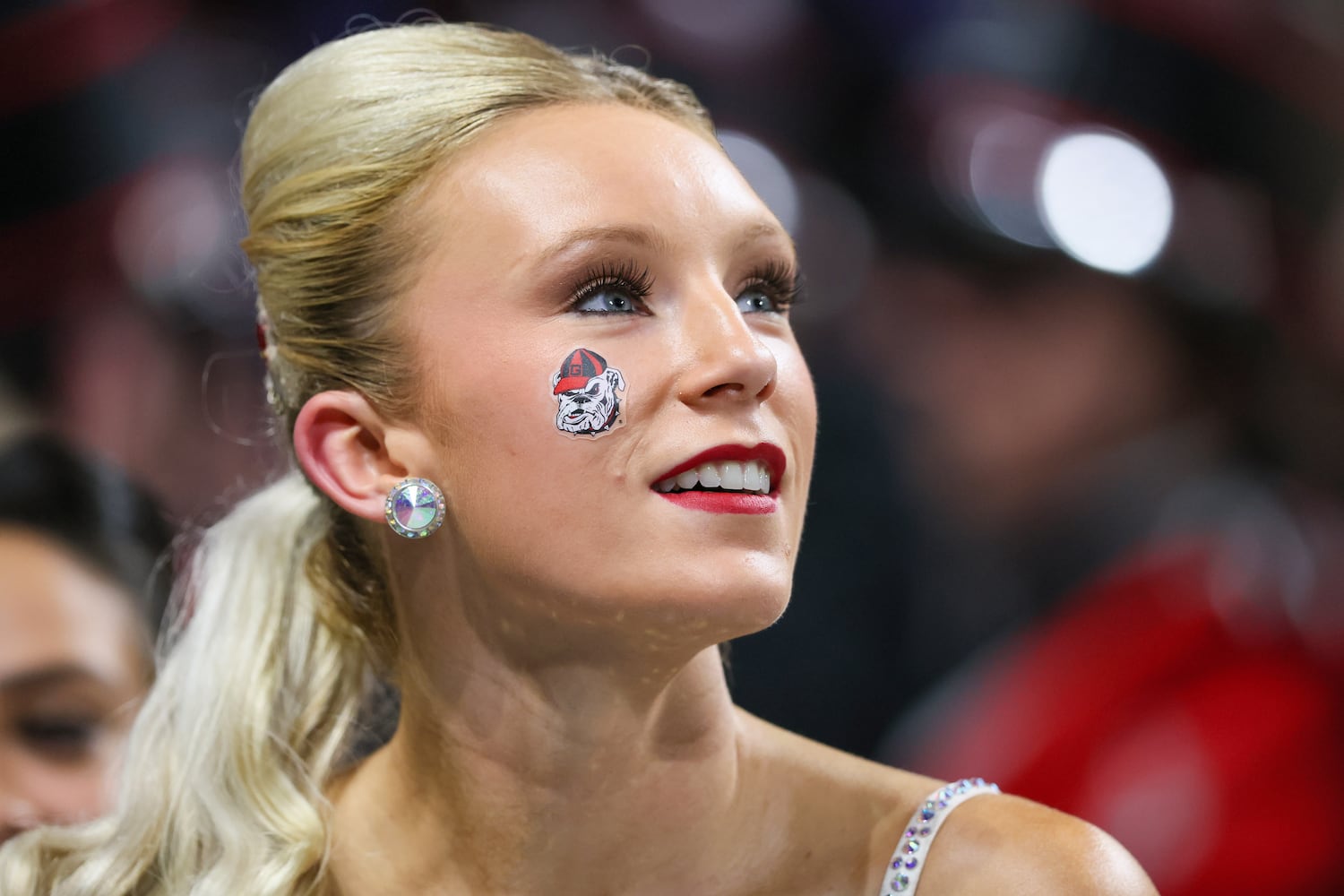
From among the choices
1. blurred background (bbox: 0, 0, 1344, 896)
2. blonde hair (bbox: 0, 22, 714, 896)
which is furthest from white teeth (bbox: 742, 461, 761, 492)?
blurred background (bbox: 0, 0, 1344, 896)

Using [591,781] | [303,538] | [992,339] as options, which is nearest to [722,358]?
[591,781]

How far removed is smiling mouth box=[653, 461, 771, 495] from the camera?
1.19 m

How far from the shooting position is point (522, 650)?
4.33ft

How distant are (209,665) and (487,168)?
75 cm

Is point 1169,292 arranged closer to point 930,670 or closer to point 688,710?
point 930,670

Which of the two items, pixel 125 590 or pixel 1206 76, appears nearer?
pixel 125 590

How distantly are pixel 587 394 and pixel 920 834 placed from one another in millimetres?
562

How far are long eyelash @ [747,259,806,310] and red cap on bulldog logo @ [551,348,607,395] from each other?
22 cm

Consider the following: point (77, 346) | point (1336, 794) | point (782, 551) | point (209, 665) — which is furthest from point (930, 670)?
point (77, 346)

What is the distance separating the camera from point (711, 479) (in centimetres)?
119

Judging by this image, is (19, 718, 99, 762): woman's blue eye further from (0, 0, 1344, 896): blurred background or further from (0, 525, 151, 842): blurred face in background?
(0, 0, 1344, 896): blurred background

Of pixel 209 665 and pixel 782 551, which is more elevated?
pixel 782 551

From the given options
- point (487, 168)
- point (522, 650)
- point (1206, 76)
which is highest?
point (1206, 76)

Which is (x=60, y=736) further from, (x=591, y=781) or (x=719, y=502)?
(x=719, y=502)
